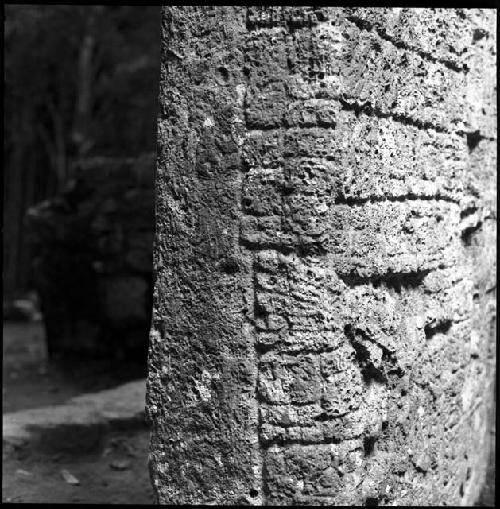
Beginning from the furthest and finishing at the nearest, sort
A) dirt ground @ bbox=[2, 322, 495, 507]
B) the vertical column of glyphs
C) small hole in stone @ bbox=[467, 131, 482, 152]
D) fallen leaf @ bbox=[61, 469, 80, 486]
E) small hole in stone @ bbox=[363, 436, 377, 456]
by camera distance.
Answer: fallen leaf @ bbox=[61, 469, 80, 486]
dirt ground @ bbox=[2, 322, 495, 507]
small hole in stone @ bbox=[467, 131, 482, 152]
small hole in stone @ bbox=[363, 436, 377, 456]
the vertical column of glyphs

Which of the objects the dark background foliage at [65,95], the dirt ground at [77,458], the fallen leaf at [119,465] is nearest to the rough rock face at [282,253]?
the dirt ground at [77,458]

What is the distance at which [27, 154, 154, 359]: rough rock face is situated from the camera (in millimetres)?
7031

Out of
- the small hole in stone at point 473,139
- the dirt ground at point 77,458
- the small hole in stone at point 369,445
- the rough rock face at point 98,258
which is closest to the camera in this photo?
the small hole in stone at point 369,445

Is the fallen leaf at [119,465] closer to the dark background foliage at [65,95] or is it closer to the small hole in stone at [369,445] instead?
the small hole in stone at [369,445]

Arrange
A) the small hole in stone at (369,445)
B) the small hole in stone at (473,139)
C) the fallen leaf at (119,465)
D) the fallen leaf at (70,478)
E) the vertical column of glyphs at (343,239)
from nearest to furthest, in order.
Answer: the vertical column of glyphs at (343,239)
the small hole in stone at (369,445)
the small hole in stone at (473,139)
the fallen leaf at (70,478)
the fallen leaf at (119,465)

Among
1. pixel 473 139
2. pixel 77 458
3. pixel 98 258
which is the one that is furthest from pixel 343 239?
pixel 98 258

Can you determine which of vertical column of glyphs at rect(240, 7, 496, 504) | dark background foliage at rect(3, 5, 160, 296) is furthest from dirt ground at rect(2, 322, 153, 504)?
dark background foliage at rect(3, 5, 160, 296)

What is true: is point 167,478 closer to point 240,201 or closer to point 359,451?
point 359,451

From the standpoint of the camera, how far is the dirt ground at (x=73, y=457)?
4.02 meters

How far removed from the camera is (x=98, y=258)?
23.5 ft

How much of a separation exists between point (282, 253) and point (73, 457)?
267cm

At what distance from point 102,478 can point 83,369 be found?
2815mm

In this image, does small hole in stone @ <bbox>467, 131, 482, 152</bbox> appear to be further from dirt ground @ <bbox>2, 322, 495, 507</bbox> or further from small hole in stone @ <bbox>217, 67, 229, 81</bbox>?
dirt ground @ <bbox>2, 322, 495, 507</bbox>

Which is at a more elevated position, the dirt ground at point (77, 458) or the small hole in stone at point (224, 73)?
the small hole in stone at point (224, 73)
